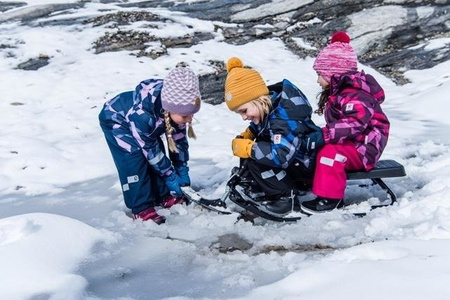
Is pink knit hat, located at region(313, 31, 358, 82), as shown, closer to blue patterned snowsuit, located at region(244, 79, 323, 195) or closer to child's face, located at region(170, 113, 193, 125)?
blue patterned snowsuit, located at region(244, 79, 323, 195)

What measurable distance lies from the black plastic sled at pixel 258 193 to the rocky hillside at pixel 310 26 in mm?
5392

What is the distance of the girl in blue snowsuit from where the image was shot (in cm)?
416

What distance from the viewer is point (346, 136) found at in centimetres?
408

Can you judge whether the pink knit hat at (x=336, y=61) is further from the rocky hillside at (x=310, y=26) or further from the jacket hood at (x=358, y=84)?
the rocky hillside at (x=310, y=26)

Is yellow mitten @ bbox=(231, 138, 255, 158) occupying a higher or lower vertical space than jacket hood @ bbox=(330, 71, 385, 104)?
lower

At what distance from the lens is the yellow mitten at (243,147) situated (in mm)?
4113

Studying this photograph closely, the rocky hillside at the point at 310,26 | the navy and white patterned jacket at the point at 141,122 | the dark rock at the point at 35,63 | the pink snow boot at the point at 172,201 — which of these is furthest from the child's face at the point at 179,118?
the dark rock at the point at 35,63

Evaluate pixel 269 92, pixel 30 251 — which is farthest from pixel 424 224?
pixel 30 251

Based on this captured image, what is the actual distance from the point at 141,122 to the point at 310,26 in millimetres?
10232

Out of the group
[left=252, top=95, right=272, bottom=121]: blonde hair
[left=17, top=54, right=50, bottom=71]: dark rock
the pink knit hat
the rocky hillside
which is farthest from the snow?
the rocky hillside

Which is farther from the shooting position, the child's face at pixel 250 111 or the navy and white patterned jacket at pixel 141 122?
the navy and white patterned jacket at pixel 141 122

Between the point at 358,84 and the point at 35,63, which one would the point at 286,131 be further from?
the point at 35,63

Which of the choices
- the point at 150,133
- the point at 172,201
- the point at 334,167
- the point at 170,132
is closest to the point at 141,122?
the point at 150,133

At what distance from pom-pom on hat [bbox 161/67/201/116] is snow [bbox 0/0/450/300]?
93cm
